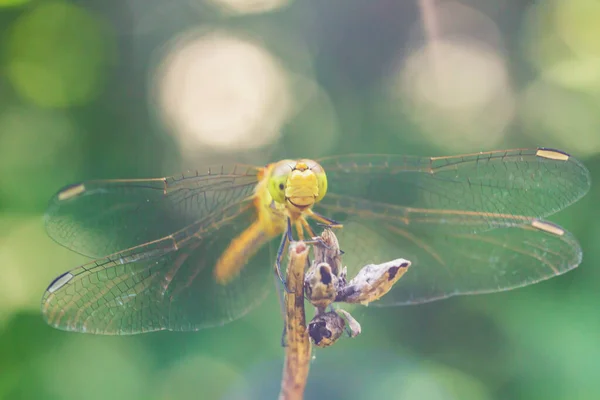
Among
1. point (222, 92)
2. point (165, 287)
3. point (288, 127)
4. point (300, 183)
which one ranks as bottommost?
point (165, 287)

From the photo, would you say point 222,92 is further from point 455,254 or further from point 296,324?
point 296,324

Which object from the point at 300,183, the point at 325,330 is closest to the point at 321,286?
the point at 325,330

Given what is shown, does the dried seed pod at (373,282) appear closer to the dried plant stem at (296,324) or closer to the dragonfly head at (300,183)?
the dried plant stem at (296,324)

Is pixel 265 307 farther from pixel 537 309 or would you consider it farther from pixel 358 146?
pixel 537 309

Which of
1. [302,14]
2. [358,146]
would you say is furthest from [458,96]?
[302,14]

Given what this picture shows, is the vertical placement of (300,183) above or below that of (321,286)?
above

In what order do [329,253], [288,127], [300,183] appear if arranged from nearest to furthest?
[329,253] → [300,183] → [288,127]

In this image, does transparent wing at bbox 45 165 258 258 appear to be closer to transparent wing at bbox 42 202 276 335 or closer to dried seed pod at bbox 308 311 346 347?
transparent wing at bbox 42 202 276 335
